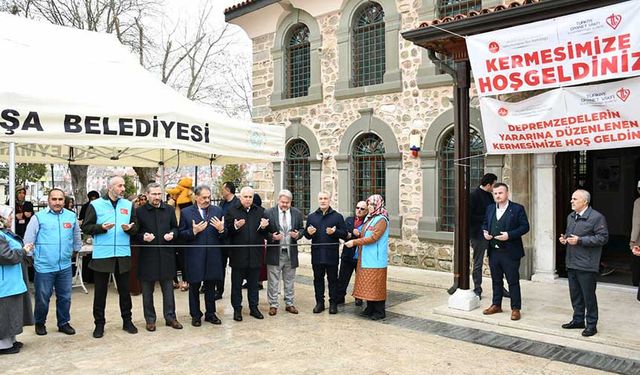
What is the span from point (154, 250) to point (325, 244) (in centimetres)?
203

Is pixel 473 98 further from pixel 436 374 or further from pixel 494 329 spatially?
pixel 436 374

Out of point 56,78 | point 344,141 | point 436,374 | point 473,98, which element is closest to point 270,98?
point 344,141

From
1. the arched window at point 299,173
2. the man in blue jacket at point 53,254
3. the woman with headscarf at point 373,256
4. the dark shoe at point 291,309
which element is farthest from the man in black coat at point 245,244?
the arched window at point 299,173

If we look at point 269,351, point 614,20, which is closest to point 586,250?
point 614,20

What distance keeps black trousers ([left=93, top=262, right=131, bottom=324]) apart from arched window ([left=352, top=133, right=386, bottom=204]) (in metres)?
5.94

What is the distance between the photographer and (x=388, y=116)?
1000cm

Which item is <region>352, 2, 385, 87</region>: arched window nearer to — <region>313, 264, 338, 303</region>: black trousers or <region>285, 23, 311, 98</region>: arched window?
<region>285, 23, 311, 98</region>: arched window

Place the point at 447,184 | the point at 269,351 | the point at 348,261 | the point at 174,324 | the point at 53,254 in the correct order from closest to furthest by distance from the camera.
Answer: the point at 269,351, the point at 53,254, the point at 174,324, the point at 348,261, the point at 447,184

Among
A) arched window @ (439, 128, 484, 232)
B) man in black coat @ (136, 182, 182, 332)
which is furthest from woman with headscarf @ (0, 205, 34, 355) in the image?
arched window @ (439, 128, 484, 232)

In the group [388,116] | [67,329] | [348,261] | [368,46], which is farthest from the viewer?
[368,46]

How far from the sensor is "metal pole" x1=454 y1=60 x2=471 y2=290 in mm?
6406

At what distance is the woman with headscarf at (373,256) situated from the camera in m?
6.00

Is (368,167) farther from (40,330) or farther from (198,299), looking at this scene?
(40,330)

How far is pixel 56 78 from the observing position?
18.6 feet
